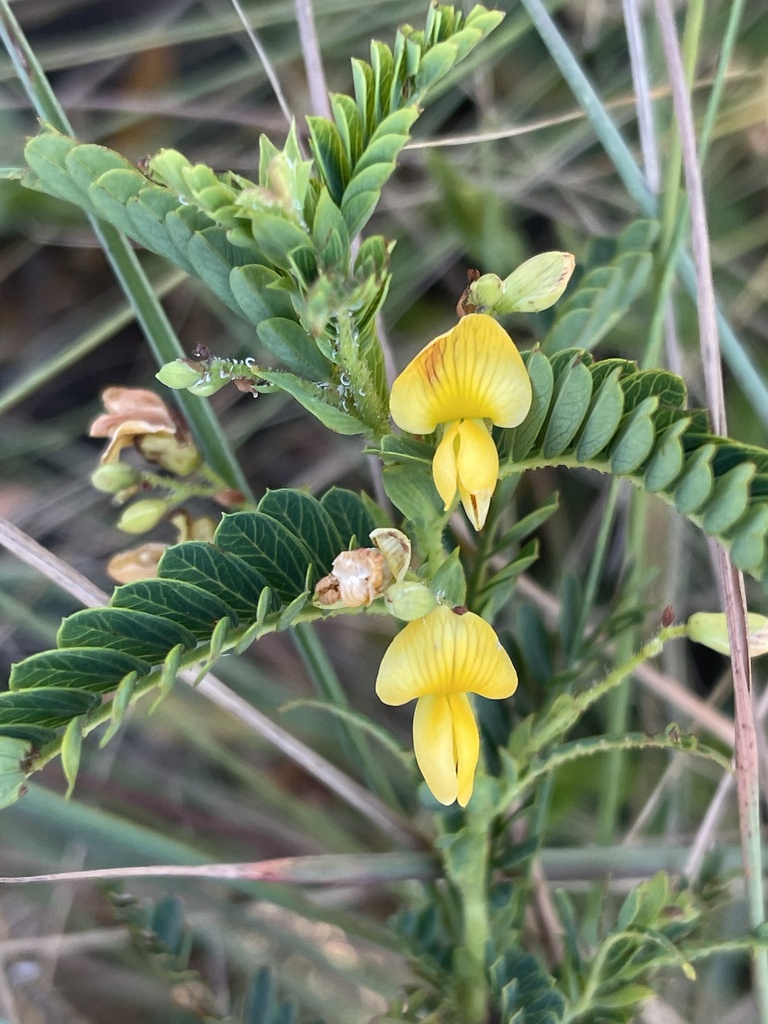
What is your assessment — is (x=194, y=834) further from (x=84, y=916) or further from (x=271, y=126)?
(x=271, y=126)

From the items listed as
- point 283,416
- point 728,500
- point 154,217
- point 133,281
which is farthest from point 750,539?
point 283,416

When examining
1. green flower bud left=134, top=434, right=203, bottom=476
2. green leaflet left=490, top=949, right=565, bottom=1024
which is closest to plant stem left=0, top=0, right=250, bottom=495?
green flower bud left=134, top=434, right=203, bottom=476

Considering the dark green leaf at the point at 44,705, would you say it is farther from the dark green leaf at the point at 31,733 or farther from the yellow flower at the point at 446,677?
the yellow flower at the point at 446,677

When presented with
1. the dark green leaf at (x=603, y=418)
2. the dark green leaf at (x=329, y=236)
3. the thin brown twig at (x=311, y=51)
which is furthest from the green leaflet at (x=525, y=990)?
the thin brown twig at (x=311, y=51)

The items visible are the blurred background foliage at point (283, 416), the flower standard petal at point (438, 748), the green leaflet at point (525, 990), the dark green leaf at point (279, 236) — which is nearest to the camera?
the dark green leaf at point (279, 236)

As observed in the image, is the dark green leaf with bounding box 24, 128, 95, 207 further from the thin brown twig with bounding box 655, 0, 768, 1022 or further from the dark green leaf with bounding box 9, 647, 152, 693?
the thin brown twig with bounding box 655, 0, 768, 1022

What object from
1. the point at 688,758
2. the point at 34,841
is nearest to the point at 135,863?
the point at 34,841

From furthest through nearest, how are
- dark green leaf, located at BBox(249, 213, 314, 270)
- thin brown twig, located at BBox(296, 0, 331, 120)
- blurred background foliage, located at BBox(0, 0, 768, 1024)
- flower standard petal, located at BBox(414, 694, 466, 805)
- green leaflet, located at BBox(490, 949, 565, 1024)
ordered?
blurred background foliage, located at BBox(0, 0, 768, 1024) < thin brown twig, located at BBox(296, 0, 331, 120) < green leaflet, located at BBox(490, 949, 565, 1024) < flower standard petal, located at BBox(414, 694, 466, 805) < dark green leaf, located at BBox(249, 213, 314, 270)

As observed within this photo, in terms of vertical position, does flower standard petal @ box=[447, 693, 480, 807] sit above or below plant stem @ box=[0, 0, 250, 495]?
below
